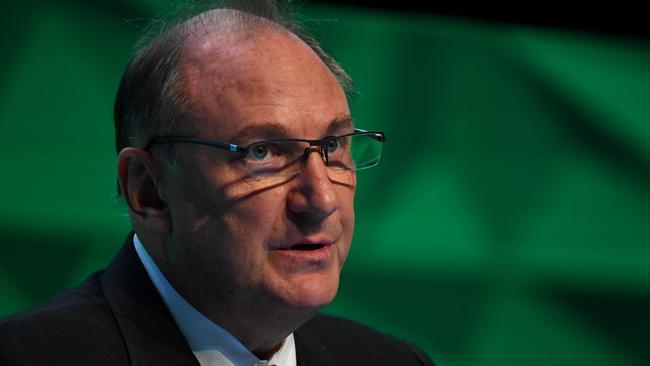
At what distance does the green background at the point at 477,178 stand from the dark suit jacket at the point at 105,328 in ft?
3.22

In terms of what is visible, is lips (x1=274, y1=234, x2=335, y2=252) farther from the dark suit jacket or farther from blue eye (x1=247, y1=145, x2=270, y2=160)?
the dark suit jacket

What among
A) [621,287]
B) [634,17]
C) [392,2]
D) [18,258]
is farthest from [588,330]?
[18,258]

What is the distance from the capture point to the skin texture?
5.64 feet

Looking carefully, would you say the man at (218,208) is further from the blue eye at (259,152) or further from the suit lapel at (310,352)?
the suit lapel at (310,352)

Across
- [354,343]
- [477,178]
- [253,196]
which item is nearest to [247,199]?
[253,196]

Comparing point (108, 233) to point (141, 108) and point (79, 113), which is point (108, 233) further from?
point (141, 108)

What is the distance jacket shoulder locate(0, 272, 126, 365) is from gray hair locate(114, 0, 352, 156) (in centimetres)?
35

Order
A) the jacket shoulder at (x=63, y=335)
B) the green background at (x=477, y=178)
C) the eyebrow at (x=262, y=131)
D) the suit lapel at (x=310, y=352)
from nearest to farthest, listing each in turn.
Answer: the jacket shoulder at (x=63, y=335) → the eyebrow at (x=262, y=131) → the suit lapel at (x=310, y=352) → the green background at (x=477, y=178)

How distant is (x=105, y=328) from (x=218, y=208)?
0.31 metres

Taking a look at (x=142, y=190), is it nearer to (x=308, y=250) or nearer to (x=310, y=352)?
(x=308, y=250)

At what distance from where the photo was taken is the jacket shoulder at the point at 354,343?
213 centimetres

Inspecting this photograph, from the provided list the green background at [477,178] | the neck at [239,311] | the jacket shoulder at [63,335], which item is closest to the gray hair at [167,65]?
the neck at [239,311]

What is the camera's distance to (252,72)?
178 cm

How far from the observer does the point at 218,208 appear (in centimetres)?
174
